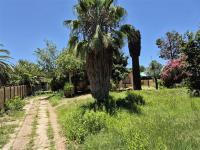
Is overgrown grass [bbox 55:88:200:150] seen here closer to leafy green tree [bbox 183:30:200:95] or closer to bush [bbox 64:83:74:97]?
leafy green tree [bbox 183:30:200:95]

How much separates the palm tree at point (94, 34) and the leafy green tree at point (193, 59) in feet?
20.0

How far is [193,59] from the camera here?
25.8 meters

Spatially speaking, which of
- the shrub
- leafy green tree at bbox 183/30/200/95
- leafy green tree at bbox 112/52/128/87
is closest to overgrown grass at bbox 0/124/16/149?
leafy green tree at bbox 183/30/200/95

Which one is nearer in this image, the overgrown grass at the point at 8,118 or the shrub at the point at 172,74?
the overgrown grass at the point at 8,118

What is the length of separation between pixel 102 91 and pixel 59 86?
86.0 ft

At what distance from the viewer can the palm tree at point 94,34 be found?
70.1ft

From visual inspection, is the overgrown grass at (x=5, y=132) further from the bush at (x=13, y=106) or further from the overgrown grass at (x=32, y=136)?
the bush at (x=13, y=106)

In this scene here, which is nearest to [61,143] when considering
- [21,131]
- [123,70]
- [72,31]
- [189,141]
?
[21,131]

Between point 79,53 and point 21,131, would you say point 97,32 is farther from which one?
point 21,131

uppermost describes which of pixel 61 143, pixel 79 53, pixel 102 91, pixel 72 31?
pixel 72 31

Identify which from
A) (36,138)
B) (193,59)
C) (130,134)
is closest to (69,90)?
(193,59)

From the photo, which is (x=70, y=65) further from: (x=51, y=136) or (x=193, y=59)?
(x=51, y=136)

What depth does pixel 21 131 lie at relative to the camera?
16.2m

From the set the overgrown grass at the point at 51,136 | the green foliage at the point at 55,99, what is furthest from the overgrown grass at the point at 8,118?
the green foliage at the point at 55,99
